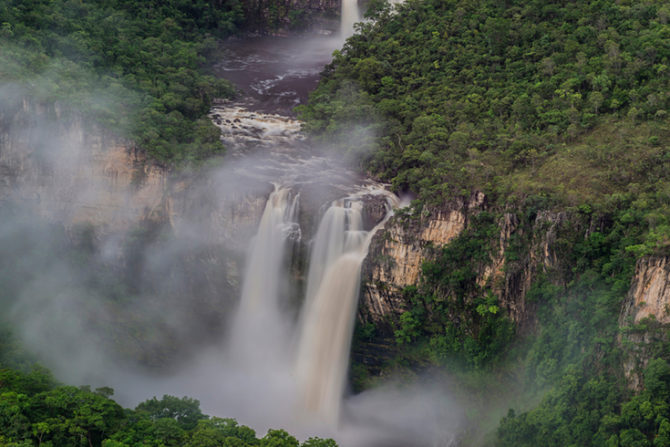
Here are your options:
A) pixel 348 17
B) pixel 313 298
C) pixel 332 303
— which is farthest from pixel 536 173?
pixel 348 17

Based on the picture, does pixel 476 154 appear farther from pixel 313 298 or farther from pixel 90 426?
pixel 90 426

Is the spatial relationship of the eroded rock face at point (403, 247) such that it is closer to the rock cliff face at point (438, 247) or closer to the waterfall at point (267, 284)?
the rock cliff face at point (438, 247)

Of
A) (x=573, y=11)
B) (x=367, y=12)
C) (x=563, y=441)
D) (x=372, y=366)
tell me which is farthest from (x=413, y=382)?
(x=367, y=12)

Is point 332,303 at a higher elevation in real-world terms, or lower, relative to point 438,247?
lower

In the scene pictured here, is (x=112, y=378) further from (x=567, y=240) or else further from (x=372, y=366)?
(x=567, y=240)

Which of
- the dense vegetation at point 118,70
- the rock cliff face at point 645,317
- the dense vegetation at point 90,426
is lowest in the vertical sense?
the dense vegetation at point 90,426

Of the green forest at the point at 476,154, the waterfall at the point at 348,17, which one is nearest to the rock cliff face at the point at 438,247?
the green forest at the point at 476,154
